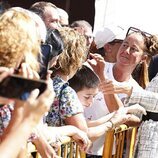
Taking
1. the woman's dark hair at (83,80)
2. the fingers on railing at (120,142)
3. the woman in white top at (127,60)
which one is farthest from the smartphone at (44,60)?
the woman in white top at (127,60)

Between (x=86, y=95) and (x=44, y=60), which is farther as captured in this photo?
(x=86, y=95)

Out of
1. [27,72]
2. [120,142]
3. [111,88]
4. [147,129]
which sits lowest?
[120,142]

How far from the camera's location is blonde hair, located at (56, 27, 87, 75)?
316 centimetres

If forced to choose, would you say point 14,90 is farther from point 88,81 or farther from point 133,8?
point 133,8

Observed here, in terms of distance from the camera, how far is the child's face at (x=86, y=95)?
11.4 ft

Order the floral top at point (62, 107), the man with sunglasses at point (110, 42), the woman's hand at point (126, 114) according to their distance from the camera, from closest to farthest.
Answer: the floral top at point (62, 107), the woman's hand at point (126, 114), the man with sunglasses at point (110, 42)

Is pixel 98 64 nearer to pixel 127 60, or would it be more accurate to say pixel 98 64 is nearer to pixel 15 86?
pixel 127 60

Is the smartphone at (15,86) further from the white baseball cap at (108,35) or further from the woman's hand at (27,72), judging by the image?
the white baseball cap at (108,35)

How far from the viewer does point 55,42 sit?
2.99 metres

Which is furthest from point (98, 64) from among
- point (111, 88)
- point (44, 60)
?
point (44, 60)

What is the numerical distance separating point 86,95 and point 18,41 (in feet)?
4.90

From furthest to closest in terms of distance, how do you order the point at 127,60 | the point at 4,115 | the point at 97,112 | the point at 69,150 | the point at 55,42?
1. the point at 127,60
2. the point at 97,112
3. the point at 69,150
4. the point at 55,42
5. the point at 4,115

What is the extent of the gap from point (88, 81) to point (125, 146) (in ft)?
2.76

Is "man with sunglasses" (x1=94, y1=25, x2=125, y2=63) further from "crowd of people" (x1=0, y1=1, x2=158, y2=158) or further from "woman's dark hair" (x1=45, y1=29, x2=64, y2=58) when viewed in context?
"woman's dark hair" (x1=45, y1=29, x2=64, y2=58)
